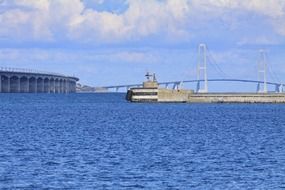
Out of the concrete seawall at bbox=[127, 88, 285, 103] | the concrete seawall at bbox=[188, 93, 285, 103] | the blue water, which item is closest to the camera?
the blue water

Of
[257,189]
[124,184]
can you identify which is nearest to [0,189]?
[124,184]

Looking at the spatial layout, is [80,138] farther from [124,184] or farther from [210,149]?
[124,184]

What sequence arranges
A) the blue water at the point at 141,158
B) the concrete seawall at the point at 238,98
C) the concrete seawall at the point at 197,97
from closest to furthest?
the blue water at the point at 141,158 < the concrete seawall at the point at 197,97 < the concrete seawall at the point at 238,98

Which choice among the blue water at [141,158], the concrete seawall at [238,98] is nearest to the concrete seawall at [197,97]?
the concrete seawall at [238,98]

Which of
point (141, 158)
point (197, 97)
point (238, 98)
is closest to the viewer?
point (141, 158)

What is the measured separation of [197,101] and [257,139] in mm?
111538

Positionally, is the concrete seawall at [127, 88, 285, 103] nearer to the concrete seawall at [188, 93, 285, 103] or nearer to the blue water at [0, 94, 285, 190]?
the concrete seawall at [188, 93, 285, 103]

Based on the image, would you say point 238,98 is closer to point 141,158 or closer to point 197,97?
point 197,97

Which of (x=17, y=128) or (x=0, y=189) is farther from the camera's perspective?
(x=17, y=128)

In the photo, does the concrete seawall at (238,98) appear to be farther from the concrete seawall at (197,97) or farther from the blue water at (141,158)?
the blue water at (141,158)

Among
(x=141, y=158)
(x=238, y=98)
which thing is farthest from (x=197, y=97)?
(x=141, y=158)

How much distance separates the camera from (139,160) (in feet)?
188

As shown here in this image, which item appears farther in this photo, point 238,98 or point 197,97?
point 238,98

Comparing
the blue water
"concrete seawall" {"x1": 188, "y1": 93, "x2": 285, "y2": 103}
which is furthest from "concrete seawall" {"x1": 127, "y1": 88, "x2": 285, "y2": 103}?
the blue water
